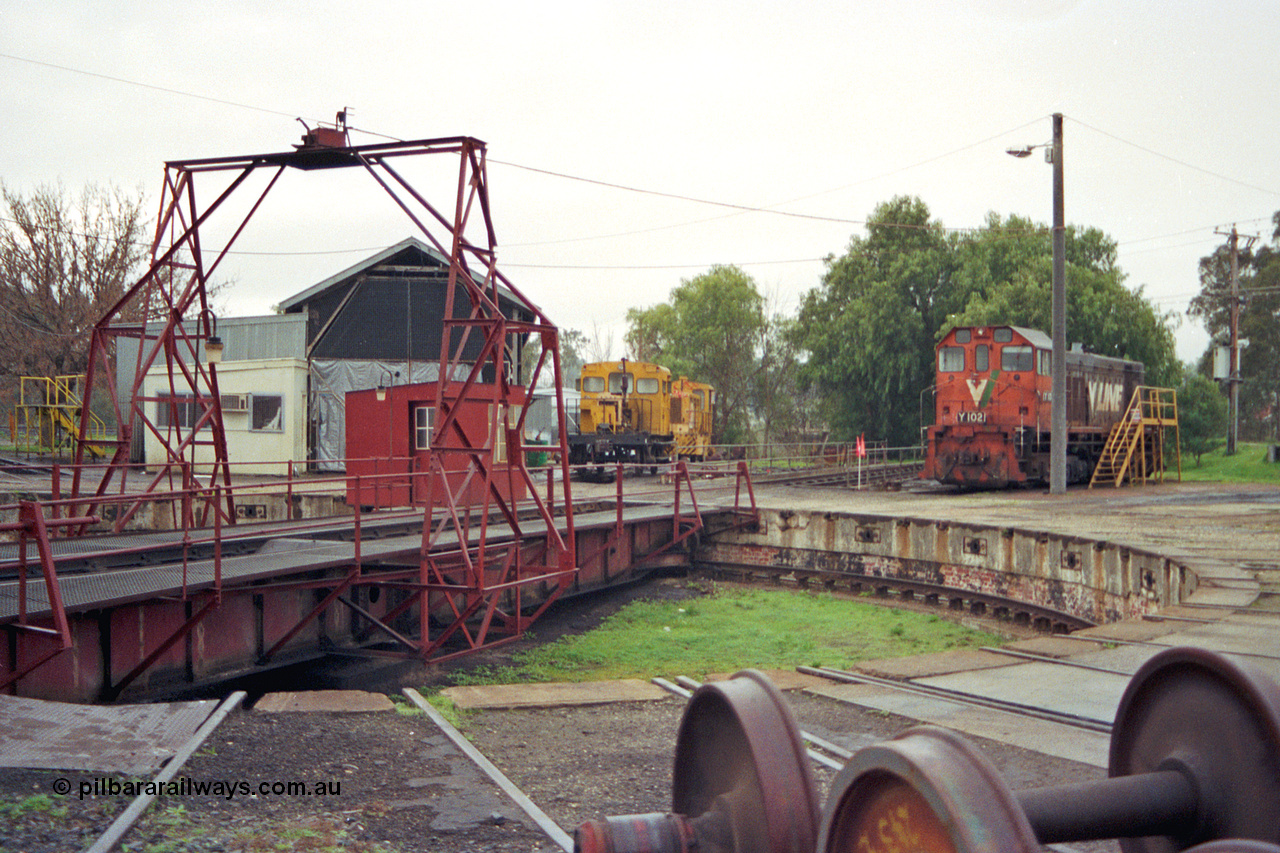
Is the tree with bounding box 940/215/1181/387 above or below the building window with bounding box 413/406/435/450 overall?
above

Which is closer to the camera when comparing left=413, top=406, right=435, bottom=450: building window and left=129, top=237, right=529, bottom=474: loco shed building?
left=413, top=406, right=435, bottom=450: building window

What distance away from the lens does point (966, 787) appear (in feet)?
6.64

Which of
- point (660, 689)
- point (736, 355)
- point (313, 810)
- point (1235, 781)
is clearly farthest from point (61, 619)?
point (736, 355)

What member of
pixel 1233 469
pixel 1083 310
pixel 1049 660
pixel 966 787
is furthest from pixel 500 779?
pixel 1083 310

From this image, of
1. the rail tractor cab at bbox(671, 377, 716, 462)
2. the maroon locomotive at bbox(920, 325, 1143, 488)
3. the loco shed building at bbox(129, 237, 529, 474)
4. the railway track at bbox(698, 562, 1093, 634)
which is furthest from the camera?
the rail tractor cab at bbox(671, 377, 716, 462)

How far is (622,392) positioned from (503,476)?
47.0 feet

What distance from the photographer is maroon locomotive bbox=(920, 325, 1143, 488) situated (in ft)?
78.5

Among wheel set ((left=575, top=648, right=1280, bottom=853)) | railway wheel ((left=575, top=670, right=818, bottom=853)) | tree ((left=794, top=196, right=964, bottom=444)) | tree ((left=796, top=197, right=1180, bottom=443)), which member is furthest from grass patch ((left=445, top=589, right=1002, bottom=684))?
tree ((left=794, top=196, right=964, bottom=444))

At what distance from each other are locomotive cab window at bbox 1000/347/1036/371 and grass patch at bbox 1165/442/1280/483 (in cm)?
784

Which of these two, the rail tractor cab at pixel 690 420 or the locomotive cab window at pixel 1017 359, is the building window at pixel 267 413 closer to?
the rail tractor cab at pixel 690 420

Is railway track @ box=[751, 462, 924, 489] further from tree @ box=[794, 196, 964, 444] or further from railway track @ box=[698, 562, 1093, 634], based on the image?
railway track @ box=[698, 562, 1093, 634]

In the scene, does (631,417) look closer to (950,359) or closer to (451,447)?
(950,359)

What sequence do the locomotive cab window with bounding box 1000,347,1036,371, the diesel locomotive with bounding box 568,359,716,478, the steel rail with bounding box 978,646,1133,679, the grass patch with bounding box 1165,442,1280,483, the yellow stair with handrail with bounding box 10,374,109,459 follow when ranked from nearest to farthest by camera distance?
1. the steel rail with bounding box 978,646,1133,679
2. the locomotive cab window with bounding box 1000,347,1036,371
3. the diesel locomotive with bounding box 568,359,716,478
4. the grass patch with bounding box 1165,442,1280,483
5. the yellow stair with handrail with bounding box 10,374,109,459

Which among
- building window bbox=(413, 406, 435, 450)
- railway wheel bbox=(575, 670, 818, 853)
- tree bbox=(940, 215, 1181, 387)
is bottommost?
railway wheel bbox=(575, 670, 818, 853)
